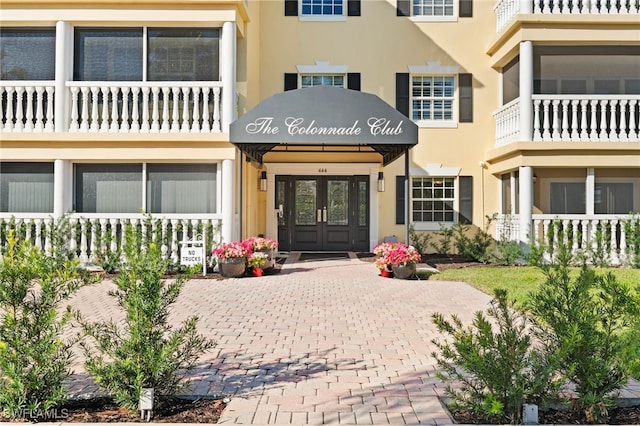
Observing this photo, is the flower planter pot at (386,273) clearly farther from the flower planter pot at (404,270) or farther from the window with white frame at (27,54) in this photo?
the window with white frame at (27,54)

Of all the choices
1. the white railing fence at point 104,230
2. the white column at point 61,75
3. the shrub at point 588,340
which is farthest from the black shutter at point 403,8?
the shrub at point 588,340

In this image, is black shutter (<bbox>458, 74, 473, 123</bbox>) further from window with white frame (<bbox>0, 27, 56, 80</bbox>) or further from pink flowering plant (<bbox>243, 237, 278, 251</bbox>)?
window with white frame (<bbox>0, 27, 56, 80</bbox>)

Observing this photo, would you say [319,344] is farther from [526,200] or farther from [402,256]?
[526,200]

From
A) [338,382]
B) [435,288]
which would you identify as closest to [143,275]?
[338,382]

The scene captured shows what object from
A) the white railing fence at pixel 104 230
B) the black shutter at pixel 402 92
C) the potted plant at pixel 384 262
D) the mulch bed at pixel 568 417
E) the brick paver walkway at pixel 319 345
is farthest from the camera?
the black shutter at pixel 402 92

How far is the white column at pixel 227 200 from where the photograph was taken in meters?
12.4

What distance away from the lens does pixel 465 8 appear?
16.2 meters

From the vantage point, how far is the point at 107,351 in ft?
13.6

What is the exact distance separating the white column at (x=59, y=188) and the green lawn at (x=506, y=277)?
8572 mm

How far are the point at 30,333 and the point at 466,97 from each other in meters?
14.4

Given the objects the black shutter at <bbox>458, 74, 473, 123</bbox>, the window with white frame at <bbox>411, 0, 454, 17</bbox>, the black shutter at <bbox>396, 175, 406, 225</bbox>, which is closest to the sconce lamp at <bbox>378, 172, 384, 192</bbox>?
the black shutter at <bbox>396, 175, 406, 225</bbox>

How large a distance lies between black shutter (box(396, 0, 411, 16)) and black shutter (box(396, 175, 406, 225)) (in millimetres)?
4925

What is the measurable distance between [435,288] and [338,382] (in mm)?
5919

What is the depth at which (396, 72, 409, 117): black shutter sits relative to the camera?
16.1 meters
